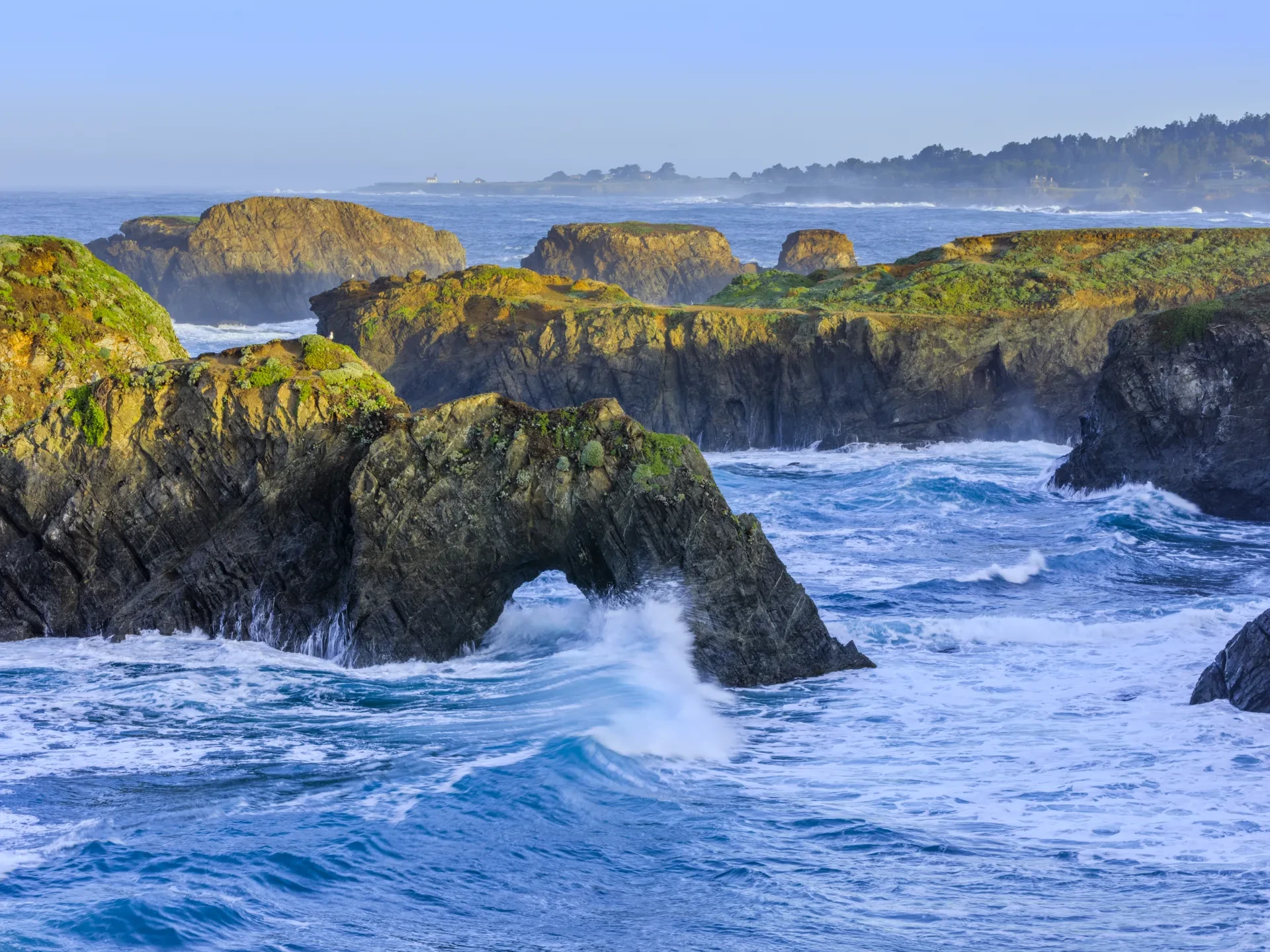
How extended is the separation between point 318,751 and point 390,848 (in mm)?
2461

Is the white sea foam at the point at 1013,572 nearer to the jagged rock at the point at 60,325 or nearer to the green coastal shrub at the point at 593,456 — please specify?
the green coastal shrub at the point at 593,456

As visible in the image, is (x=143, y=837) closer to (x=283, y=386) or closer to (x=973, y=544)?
(x=283, y=386)

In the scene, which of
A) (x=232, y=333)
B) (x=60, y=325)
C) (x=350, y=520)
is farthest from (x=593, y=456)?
(x=232, y=333)

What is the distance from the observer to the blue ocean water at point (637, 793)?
10.6 meters

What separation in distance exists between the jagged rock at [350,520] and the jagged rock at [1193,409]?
15.5 metres

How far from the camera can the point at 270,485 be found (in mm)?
17125

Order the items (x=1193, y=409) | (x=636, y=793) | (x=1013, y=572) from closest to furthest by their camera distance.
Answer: (x=636, y=793), (x=1013, y=572), (x=1193, y=409)

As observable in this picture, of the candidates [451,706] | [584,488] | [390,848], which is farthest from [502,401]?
[390,848]

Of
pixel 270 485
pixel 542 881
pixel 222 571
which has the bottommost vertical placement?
pixel 542 881

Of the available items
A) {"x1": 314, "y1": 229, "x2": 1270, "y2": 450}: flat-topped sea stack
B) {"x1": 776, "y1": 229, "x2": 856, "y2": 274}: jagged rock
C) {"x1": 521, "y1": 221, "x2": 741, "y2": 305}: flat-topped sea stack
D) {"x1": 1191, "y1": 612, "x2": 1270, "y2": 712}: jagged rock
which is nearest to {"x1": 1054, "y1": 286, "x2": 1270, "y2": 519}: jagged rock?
{"x1": 314, "y1": 229, "x2": 1270, "y2": 450}: flat-topped sea stack

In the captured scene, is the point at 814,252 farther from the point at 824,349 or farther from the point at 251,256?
the point at 824,349

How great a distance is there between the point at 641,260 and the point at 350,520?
63475mm

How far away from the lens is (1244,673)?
15.7 m

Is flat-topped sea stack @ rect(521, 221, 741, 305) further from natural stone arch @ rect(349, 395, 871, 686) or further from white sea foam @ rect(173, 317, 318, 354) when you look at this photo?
natural stone arch @ rect(349, 395, 871, 686)
